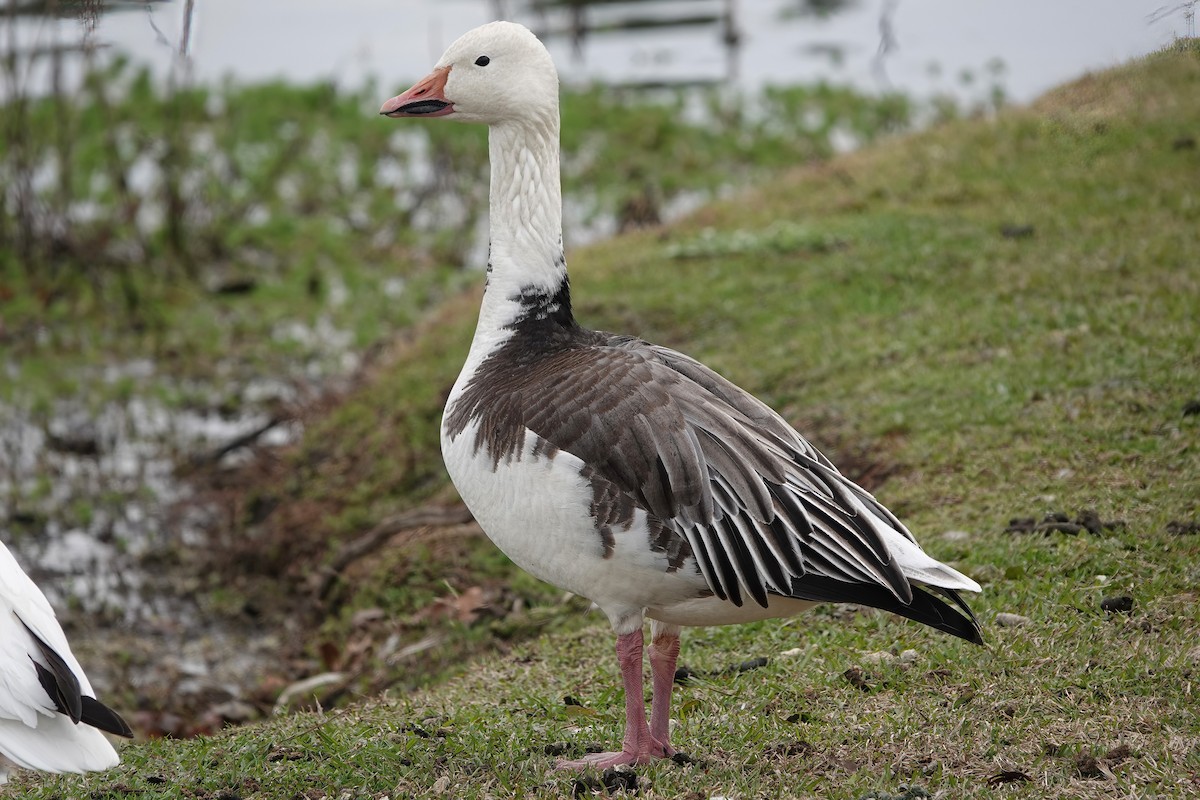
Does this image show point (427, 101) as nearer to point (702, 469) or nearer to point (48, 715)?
point (702, 469)

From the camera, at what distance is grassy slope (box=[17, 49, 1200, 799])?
436 cm

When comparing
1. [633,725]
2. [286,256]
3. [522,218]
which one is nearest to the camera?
[633,725]

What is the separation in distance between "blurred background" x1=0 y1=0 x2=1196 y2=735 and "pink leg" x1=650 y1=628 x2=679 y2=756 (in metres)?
1.97

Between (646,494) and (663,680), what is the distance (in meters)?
0.72

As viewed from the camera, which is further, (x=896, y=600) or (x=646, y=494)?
(x=646, y=494)

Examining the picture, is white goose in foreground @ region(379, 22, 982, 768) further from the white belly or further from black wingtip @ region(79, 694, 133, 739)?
black wingtip @ region(79, 694, 133, 739)

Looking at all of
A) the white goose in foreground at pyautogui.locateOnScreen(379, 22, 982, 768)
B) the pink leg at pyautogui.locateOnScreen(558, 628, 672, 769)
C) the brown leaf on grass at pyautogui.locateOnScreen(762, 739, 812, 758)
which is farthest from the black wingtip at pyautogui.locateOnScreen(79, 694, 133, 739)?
the brown leaf on grass at pyautogui.locateOnScreen(762, 739, 812, 758)

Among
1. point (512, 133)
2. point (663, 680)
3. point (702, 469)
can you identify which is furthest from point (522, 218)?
point (663, 680)

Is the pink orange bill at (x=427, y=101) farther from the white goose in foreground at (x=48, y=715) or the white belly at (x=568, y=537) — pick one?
the white goose in foreground at (x=48, y=715)

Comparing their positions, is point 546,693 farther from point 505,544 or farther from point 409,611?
point 409,611

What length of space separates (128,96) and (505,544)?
1342cm

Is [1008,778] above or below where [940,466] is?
below

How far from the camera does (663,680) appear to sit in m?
4.46

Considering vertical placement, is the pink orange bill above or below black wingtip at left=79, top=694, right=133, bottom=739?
above
